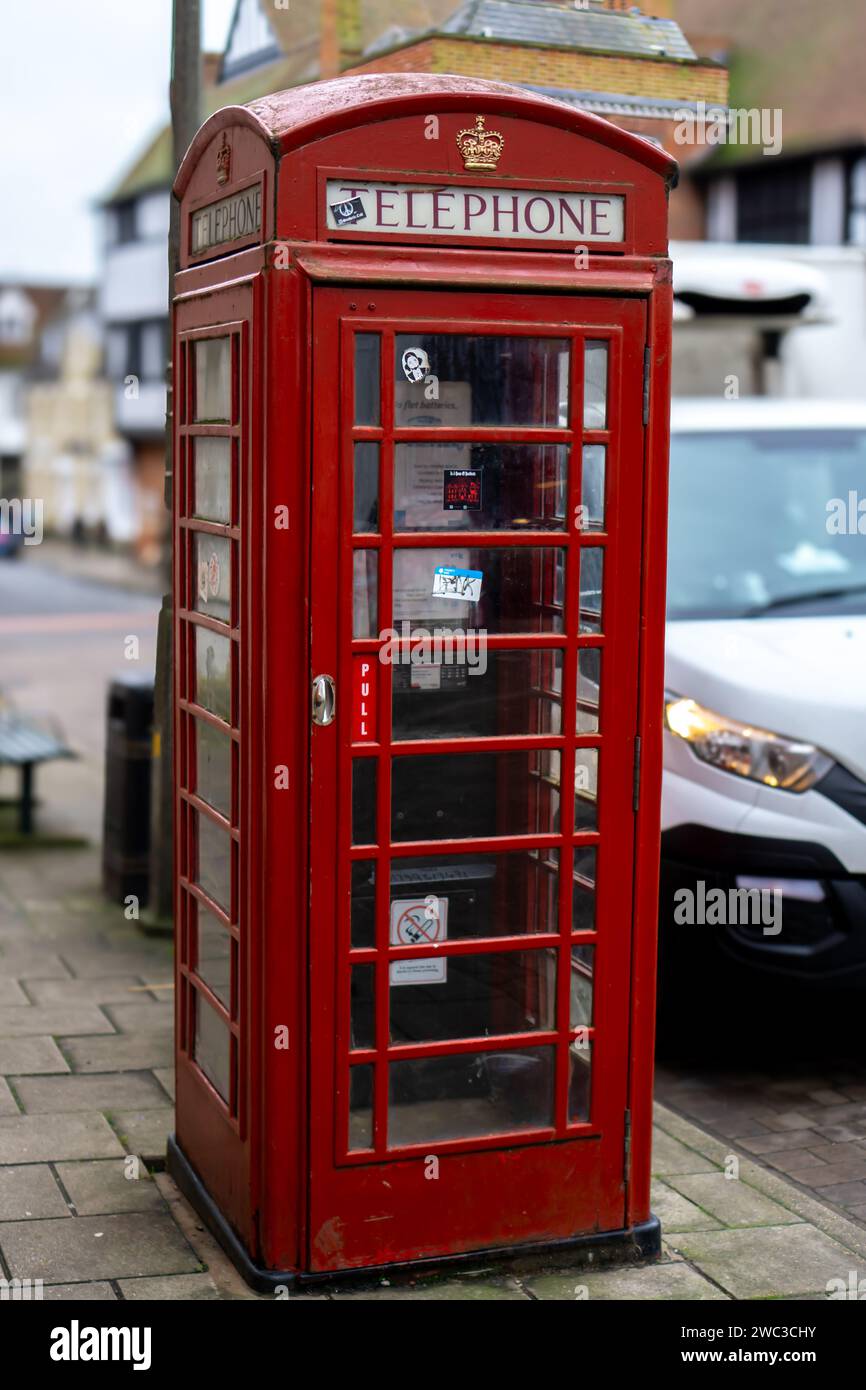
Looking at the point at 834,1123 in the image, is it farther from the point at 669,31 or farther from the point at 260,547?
the point at 669,31

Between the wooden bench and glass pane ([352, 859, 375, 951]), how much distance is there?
15.9 feet

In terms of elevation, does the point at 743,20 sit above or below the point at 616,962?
above

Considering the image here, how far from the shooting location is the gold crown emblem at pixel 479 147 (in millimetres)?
3723

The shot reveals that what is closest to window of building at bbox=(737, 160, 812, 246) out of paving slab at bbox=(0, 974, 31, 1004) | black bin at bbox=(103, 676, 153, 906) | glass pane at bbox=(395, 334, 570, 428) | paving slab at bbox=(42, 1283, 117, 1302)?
black bin at bbox=(103, 676, 153, 906)

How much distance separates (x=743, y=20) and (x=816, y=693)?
907 inches

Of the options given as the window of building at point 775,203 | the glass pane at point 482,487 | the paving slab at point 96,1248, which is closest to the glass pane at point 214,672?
the glass pane at point 482,487

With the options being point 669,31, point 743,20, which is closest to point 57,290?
point 743,20

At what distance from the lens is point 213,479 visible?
4094 mm

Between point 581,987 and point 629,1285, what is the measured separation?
72 centimetres

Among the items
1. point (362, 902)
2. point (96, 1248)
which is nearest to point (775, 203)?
point (362, 902)

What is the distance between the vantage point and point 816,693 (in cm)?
540

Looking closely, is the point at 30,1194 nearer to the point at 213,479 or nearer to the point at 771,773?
the point at 213,479

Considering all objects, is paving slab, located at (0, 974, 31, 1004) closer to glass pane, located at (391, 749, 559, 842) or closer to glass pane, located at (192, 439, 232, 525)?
glass pane, located at (192, 439, 232, 525)

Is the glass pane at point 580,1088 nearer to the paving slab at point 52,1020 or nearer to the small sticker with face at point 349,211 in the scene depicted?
the small sticker with face at point 349,211
